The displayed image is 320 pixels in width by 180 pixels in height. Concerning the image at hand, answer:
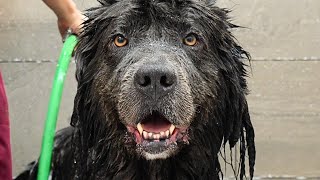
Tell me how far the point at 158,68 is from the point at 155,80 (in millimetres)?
57

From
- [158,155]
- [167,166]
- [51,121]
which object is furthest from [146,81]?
[51,121]

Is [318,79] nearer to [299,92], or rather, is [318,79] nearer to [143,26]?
[299,92]

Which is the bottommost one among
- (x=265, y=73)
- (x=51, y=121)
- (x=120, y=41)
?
(x=265, y=73)

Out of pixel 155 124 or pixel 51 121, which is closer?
pixel 155 124

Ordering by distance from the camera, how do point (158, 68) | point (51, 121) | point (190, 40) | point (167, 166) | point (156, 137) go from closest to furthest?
point (158, 68) → point (156, 137) → point (190, 40) → point (167, 166) → point (51, 121)

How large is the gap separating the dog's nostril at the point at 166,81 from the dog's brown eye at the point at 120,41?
0.45m

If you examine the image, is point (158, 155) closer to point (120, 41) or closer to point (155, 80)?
point (155, 80)

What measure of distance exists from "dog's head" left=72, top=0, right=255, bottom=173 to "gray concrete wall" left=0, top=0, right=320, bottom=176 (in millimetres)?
2097

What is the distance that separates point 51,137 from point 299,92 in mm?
2720

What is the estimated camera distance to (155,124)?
3.38 m

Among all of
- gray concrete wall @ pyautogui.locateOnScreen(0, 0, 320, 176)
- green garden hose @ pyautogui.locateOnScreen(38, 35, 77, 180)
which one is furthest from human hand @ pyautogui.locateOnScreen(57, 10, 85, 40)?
gray concrete wall @ pyautogui.locateOnScreen(0, 0, 320, 176)

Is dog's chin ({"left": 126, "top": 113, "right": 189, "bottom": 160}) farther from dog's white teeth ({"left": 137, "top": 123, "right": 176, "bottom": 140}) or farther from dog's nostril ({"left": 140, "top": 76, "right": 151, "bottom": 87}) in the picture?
dog's nostril ({"left": 140, "top": 76, "right": 151, "bottom": 87})

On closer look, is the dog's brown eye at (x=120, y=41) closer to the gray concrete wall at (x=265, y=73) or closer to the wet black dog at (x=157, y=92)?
the wet black dog at (x=157, y=92)

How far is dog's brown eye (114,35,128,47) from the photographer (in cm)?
358
